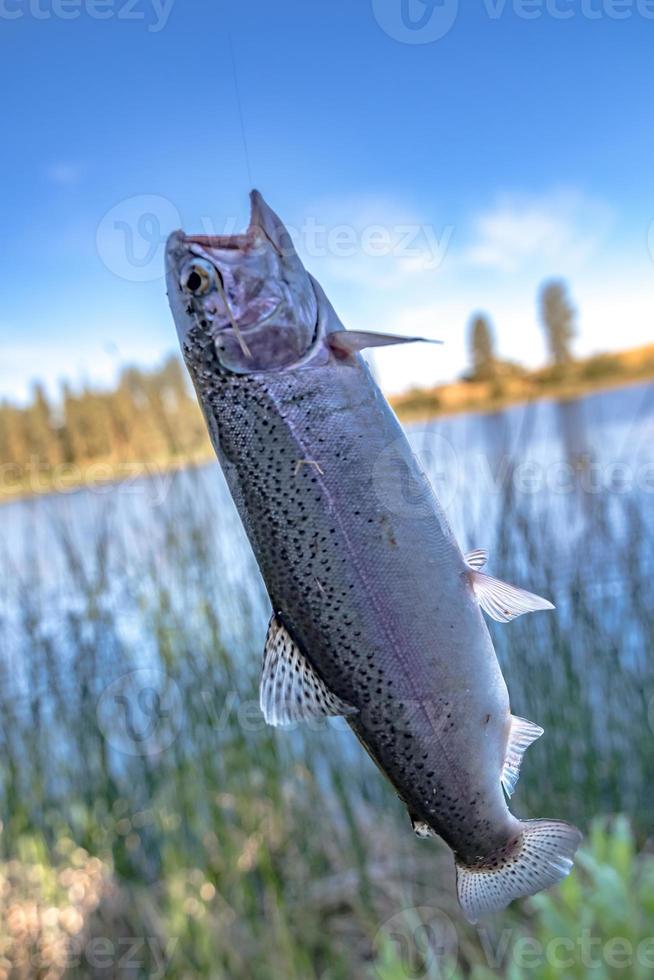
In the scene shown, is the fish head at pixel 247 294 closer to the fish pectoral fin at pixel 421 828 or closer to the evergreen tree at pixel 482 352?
the fish pectoral fin at pixel 421 828

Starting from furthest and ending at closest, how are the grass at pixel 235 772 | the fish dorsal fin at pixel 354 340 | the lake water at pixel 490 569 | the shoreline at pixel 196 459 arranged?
the shoreline at pixel 196 459
the lake water at pixel 490 569
the grass at pixel 235 772
the fish dorsal fin at pixel 354 340

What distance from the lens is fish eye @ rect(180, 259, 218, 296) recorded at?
0.65 metres

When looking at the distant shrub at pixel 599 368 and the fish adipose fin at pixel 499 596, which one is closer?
the fish adipose fin at pixel 499 596

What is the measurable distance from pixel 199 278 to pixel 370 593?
0.29 metres

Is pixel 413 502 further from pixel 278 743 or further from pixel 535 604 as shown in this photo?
pixel 278 743

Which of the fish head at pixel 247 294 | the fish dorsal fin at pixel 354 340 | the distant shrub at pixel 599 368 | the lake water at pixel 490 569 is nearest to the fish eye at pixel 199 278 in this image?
the fish head at pixel 247 294

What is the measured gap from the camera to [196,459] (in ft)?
8.73

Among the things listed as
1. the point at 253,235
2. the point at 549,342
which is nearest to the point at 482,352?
the point at 549,342

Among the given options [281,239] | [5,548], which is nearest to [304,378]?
[281,239]

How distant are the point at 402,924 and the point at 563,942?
79cm

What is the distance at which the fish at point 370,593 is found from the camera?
1.90ft

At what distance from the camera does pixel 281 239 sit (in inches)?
26.3

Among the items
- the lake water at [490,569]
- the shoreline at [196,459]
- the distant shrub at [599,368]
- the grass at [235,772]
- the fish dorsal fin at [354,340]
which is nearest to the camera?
the fish dorsal fin at [354,340]

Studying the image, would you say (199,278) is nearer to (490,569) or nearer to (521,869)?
(521,869)
